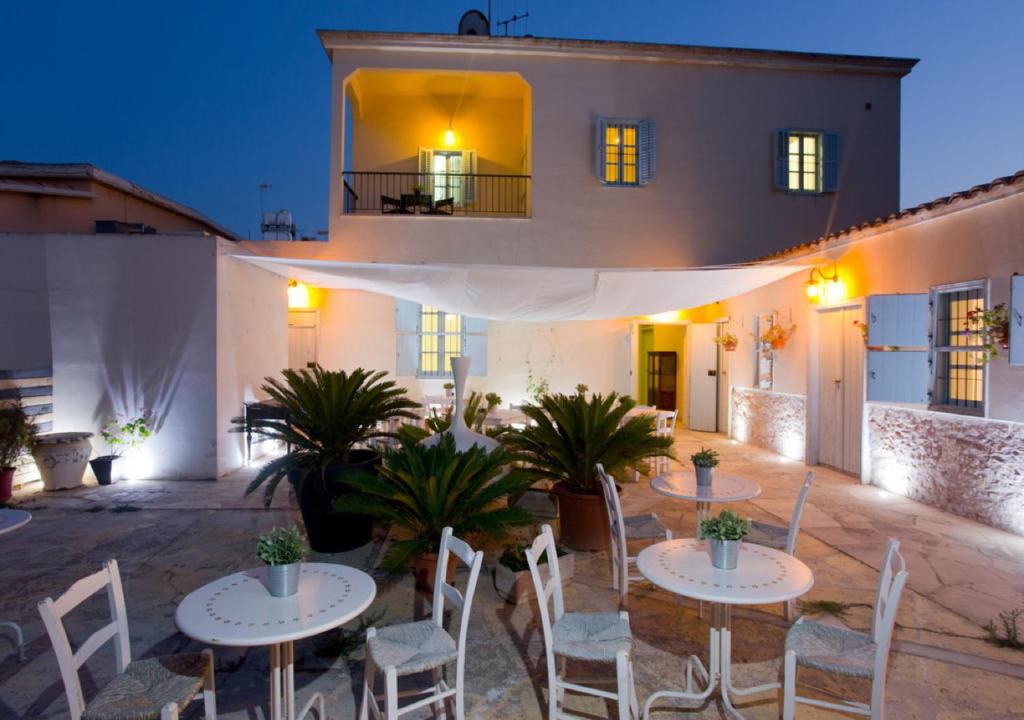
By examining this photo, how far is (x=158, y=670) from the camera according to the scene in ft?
6.89

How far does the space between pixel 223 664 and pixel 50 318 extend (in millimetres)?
5594

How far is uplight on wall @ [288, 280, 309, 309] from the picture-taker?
966 cm

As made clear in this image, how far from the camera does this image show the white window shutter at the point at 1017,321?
4.44 m

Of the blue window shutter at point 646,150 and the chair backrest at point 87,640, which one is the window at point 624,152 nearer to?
the blue window shutter at point 646,150

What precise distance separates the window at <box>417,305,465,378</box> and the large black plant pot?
5569 mm

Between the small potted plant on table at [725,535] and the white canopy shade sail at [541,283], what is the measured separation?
333 cm

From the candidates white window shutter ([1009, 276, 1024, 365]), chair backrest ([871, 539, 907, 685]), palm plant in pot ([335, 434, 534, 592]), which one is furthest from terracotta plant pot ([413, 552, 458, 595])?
white window shutter ([1009, 276, 1024, 365])

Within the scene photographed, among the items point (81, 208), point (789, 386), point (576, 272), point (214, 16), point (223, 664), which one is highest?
point (214, 16)

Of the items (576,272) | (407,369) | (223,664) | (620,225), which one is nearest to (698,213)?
(620,225)

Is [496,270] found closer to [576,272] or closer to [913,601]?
[576,272]

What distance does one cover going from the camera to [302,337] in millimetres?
10359

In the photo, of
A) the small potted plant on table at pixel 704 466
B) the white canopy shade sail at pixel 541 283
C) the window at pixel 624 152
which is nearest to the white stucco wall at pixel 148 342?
the white canopy shade sail at pixel 541 283

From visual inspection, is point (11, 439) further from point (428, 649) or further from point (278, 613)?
point (428, 649)

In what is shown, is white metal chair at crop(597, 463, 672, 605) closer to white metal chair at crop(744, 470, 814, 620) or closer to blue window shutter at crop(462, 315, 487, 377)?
white metal chair at crop(744, 470, 814, 620)
